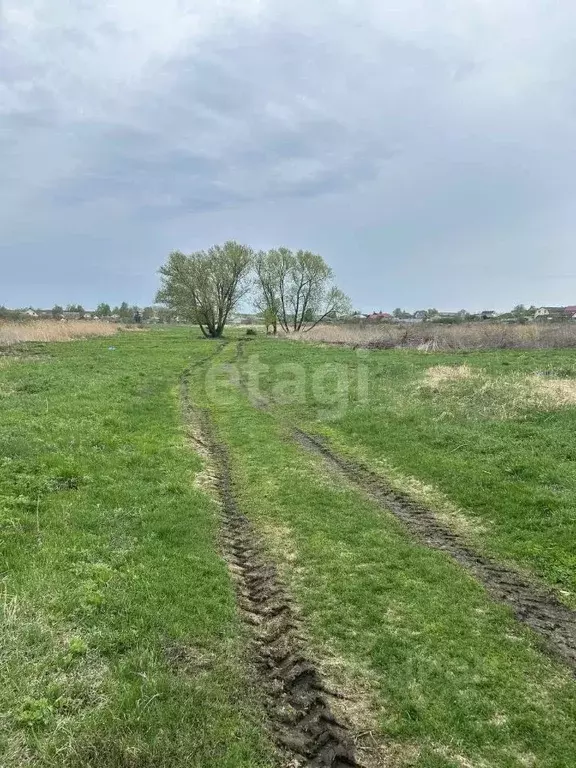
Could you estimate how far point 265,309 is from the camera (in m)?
63.8

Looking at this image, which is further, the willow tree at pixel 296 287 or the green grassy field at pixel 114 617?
the willow tree at pixel 296 287

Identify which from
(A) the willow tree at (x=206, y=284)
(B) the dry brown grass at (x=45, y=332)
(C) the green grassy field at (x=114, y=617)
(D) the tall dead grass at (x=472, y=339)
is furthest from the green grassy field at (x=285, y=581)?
(A) the willow tree at (x=206, y=284)

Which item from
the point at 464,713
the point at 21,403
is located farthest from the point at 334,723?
the point at 21,403

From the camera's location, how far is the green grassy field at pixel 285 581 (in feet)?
12.3

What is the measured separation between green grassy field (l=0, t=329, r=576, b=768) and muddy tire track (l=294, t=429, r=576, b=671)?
0.19 meters

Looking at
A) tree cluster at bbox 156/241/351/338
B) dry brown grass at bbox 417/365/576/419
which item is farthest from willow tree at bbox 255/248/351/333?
dry brown grass at bbox 417/365/576/419

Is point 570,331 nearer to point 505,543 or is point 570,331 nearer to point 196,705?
point 505,543

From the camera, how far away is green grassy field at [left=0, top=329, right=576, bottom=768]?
3.74 meters

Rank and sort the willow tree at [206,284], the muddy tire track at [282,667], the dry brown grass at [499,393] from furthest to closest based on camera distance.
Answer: the willow tree at [206,284] < the dry brown grass at [499,393] < the muddy tire track at [282,667]

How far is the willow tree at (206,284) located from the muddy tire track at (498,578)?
164ft

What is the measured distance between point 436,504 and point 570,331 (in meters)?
31.7

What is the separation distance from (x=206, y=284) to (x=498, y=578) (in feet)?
179

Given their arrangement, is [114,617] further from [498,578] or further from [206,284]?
[206,284]

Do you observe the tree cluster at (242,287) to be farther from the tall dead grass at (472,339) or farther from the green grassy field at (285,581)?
the green grassy field at (285,581)
